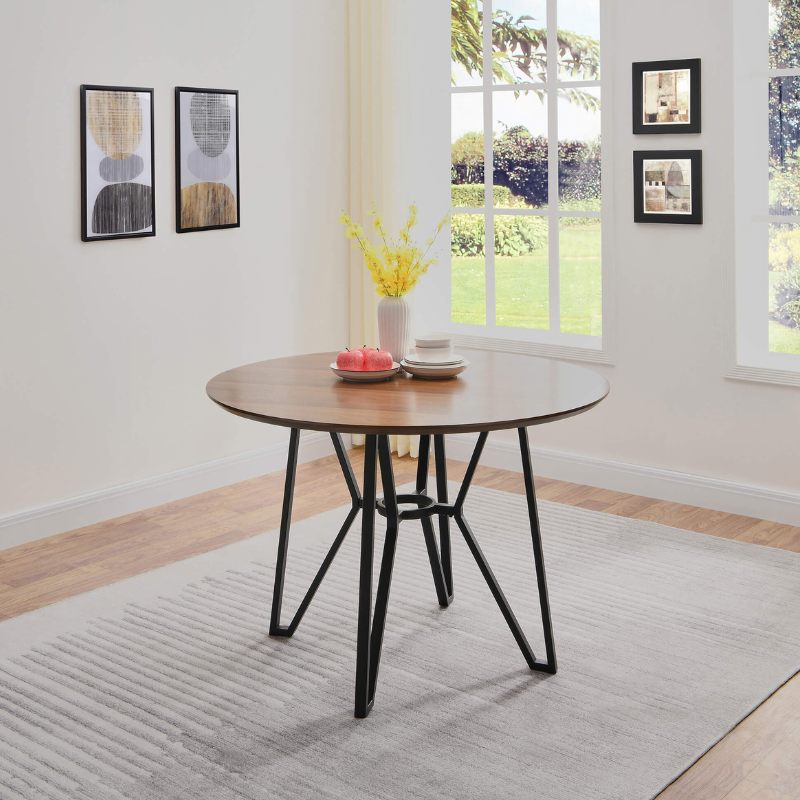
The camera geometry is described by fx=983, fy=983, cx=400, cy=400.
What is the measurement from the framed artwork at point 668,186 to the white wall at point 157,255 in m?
1.55

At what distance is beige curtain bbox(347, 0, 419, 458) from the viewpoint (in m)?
4.70

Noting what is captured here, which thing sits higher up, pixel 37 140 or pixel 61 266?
pixel 37 140

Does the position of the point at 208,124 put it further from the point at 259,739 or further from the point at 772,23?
the point at 259,739

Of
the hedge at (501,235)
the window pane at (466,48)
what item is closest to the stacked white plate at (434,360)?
the hedge at (501,235)

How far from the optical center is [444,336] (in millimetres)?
2861

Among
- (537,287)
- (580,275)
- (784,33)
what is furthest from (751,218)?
(537,287)

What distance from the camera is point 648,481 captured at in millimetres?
4316

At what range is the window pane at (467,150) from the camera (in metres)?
4.91

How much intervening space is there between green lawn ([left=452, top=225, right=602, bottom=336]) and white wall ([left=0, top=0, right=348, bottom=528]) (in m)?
0.85

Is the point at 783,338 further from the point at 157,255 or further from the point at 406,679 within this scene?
the point at 157,255

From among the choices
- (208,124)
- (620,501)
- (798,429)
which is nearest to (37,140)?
(208,124)

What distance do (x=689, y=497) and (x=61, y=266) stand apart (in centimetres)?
275

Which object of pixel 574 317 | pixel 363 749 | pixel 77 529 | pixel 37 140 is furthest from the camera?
pixel 574 317

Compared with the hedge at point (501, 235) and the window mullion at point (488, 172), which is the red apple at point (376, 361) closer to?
the window mullion at point (488, 172)
